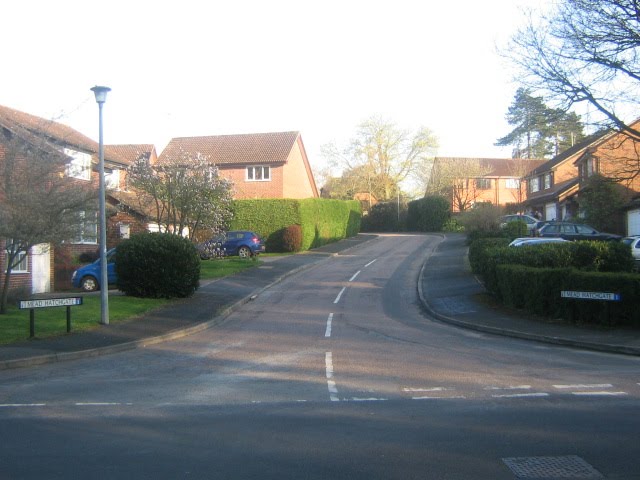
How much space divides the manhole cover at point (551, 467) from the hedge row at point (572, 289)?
1068 centimetres

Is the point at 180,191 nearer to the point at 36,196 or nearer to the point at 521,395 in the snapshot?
the point at 36,196

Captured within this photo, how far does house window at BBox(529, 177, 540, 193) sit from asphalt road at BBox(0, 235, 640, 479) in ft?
153

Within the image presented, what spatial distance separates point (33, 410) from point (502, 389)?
642cm

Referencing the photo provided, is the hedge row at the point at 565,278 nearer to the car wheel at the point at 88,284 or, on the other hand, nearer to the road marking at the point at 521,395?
the road marking at the point at 521,395

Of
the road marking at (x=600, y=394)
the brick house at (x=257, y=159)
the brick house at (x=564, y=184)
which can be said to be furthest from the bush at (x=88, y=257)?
the brick house at (x=564, y=184)

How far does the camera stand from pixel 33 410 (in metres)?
8.37

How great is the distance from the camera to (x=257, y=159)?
4947 centimetres

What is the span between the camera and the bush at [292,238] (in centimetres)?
3950

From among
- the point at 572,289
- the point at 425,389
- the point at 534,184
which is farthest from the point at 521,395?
the point at 534,184

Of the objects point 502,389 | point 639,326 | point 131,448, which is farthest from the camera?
point 639,326

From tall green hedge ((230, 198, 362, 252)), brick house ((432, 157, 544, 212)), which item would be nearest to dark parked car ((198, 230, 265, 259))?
tall green hedge ((230, 198, 362, 252))

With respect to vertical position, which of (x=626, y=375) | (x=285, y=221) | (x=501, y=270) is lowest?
(x=626, y=375)

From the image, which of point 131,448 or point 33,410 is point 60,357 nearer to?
point 33,410

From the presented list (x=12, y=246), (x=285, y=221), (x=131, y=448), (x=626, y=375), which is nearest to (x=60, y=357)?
(x=12, y=246)
